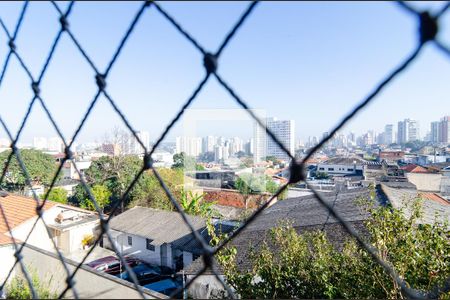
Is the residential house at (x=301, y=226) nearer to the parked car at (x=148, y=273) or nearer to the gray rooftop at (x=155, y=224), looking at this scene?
the parked car at (x=148, y=273)

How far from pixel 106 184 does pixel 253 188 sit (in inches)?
226

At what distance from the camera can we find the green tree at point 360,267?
1.96m

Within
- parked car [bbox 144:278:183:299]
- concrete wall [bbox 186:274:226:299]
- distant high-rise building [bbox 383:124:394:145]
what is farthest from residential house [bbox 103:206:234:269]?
distant high-rise building [bbox 383:124:394:145]

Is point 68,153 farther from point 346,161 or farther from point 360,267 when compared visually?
point 346,161

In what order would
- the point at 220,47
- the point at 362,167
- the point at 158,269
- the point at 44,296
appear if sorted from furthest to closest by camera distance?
the point at 362,167 < the point at 158,269 < the point at 44,296 < the point at 220,47

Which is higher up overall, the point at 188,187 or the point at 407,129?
the point at 407,129

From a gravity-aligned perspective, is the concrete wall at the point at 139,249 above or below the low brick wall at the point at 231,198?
below

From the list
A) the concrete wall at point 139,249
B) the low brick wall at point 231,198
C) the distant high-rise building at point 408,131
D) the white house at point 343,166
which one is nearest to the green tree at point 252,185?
the low brick wall at point 231,198

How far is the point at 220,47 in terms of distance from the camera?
1.66ft

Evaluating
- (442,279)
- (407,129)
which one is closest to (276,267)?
(442,279)

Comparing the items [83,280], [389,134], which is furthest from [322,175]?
[389,134]

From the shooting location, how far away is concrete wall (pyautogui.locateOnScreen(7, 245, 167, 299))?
644mm

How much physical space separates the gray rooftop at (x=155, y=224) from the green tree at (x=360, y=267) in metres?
4.77

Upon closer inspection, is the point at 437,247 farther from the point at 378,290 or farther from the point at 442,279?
the point at 378,290
